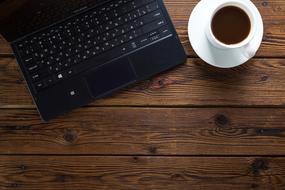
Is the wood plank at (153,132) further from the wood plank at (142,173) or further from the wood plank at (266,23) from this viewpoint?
the wood plank at (266,23)

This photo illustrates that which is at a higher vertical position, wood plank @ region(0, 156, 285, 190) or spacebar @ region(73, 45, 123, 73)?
spacebar @ region(73, 45, 123, 73)

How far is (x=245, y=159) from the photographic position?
33.2 inches

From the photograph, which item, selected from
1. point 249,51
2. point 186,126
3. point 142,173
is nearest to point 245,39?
point 249,51

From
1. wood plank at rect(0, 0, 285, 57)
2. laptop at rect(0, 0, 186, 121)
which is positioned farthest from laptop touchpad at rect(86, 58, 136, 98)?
wood plank at rect(0, 0, 285, 57)

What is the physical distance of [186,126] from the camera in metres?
0.84

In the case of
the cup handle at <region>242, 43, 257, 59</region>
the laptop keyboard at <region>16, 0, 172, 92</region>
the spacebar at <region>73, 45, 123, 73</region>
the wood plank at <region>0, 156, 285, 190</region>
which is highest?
the laptop keyboard at <region>16, 0, 172, 92</region>

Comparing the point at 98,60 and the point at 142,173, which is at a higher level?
the point at 98,60

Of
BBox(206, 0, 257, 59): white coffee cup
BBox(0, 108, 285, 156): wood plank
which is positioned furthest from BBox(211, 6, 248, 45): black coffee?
BBox(0, 108, 285, 156): wood plank

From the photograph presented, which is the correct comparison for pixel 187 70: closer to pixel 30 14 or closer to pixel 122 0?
pixel 122 0

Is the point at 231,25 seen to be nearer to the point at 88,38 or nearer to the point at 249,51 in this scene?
the point at 249,51

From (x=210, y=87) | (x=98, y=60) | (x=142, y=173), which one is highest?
(x=98, y=60)

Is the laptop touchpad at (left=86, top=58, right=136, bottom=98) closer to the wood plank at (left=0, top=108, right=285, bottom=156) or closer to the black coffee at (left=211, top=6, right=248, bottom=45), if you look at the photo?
the wood plank at (left=0, top=108, right=285, bottom=156)

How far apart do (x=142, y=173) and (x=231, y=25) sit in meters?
0.33

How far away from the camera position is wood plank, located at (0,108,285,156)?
33.1 inches
